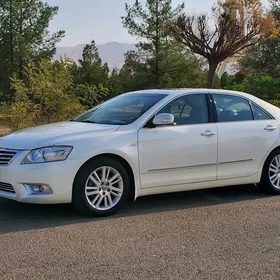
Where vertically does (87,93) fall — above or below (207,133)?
above

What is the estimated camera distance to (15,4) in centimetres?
2516

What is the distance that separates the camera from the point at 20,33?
25781 millimetres

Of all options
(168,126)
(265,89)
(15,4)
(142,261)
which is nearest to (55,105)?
(168,126)

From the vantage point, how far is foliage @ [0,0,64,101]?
1004 inches

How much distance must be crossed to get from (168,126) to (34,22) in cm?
2185

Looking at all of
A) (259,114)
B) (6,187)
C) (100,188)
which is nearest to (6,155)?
(6,187)

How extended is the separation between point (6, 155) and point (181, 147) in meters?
2.11

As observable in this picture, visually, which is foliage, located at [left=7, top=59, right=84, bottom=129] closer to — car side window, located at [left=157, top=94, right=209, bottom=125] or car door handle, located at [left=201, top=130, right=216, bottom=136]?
car side window, located at [left=157, top=94, right=209, bottom=125]

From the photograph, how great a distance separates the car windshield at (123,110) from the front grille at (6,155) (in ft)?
4.19

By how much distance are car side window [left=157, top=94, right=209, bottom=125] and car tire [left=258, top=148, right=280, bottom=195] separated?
1190mm

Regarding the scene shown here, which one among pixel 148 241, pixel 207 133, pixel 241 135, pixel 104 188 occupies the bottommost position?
pixel 148 241

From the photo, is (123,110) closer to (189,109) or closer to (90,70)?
(189,109)

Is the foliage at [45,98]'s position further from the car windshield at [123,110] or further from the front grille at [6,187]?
the front grille at [6,187]

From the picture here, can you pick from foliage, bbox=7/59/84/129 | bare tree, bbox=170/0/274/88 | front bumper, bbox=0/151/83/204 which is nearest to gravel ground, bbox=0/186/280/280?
front bumper, bbox=0/151/83/204
